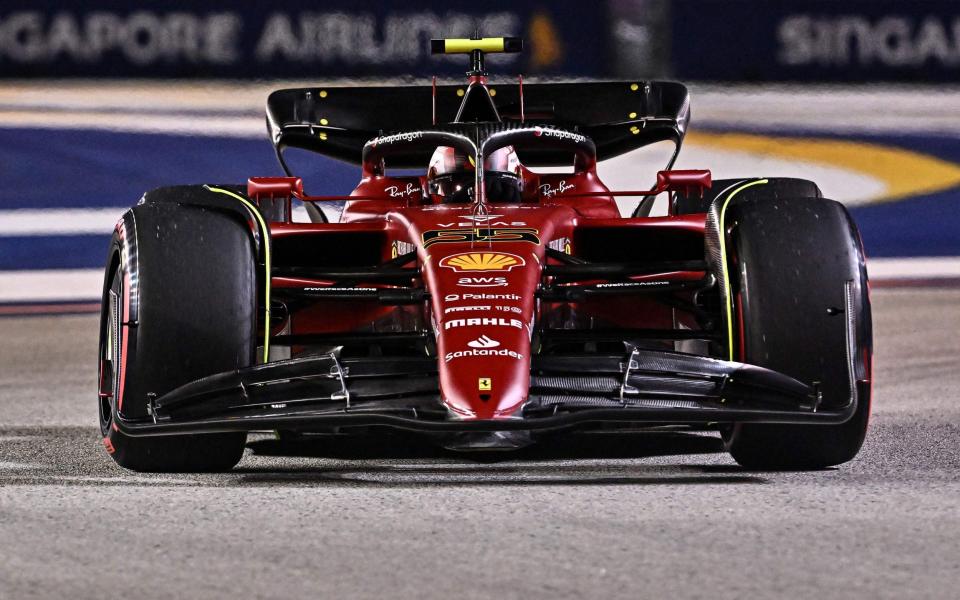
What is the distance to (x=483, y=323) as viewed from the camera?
567cm

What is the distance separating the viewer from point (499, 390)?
17.7 ft

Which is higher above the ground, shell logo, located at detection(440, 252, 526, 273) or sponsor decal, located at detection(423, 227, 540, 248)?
sponsor decal, located at detection(423, 227, 540, 248)

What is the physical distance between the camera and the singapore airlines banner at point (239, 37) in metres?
17.2

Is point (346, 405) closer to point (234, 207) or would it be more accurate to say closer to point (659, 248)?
point (234, 207)

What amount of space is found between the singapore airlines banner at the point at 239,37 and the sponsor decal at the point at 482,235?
10.8 meters

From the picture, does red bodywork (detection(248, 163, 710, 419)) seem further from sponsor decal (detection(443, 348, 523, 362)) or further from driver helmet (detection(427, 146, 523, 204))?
driver helmet (detection(427, 146, 523, 204))

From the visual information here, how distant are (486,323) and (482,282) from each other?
0.88 feet

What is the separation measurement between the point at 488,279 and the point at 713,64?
11961mm

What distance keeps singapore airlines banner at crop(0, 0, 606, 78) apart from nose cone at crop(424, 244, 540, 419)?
1119cm

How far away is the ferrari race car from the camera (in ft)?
18.0

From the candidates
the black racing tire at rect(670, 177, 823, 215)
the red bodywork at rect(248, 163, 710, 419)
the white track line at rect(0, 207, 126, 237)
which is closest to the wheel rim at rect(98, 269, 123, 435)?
the red bodywork at rect(248, 163, 710, 419)

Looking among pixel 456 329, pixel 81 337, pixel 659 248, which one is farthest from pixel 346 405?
pixel 81 337

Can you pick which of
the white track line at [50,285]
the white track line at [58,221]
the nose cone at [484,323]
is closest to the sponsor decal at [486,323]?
the nose cone at [484,323]

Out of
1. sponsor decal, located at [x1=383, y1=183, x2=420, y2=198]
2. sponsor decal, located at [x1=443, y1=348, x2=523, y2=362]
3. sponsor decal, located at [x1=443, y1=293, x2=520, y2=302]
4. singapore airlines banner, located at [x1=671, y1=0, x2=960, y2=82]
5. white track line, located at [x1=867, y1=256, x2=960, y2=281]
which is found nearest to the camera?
sponsor decal, located at [x1=443, y1=348, x2=523, y2=362]
